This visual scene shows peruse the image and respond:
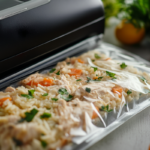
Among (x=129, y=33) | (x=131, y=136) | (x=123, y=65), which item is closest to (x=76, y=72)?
(x=123, y=65)

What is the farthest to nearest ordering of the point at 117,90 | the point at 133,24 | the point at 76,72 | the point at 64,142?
the point at 133,24, the point at 76,72, the point at 117,90, the point at 64,142

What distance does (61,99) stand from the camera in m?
0.93

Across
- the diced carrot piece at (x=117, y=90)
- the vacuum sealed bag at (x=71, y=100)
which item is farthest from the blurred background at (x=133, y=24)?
the diced carrot piece at (x=117, y=90)

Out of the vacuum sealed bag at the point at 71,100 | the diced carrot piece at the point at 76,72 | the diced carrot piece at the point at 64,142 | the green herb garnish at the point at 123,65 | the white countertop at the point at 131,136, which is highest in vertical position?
the green herb garnish at the point at 123,65

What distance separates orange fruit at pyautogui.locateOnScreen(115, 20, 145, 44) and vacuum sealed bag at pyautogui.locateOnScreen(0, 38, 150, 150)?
21.3 inches

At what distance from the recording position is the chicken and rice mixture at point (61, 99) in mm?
788

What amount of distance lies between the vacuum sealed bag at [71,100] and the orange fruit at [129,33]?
540 millimetres

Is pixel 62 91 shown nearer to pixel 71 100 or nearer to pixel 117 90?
pixel 71 100

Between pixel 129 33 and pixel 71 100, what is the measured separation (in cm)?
108

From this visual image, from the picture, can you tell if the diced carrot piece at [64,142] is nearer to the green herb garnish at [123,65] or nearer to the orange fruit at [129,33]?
the green herb garnish at [123,65]

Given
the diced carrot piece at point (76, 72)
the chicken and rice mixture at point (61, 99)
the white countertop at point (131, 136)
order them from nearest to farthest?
1. the chicken and rice mixture at point (61, 99)
2. the white countertop at point (131, 136)
3. the diced carrot piece at point (76, 72)

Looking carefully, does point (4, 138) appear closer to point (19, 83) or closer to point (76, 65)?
point (19, 83)

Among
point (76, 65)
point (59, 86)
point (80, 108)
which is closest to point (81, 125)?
point (80, 108)

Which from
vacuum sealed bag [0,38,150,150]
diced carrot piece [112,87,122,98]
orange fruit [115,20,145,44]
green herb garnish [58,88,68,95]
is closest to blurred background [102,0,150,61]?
orange fruit [115,20,145,44]
